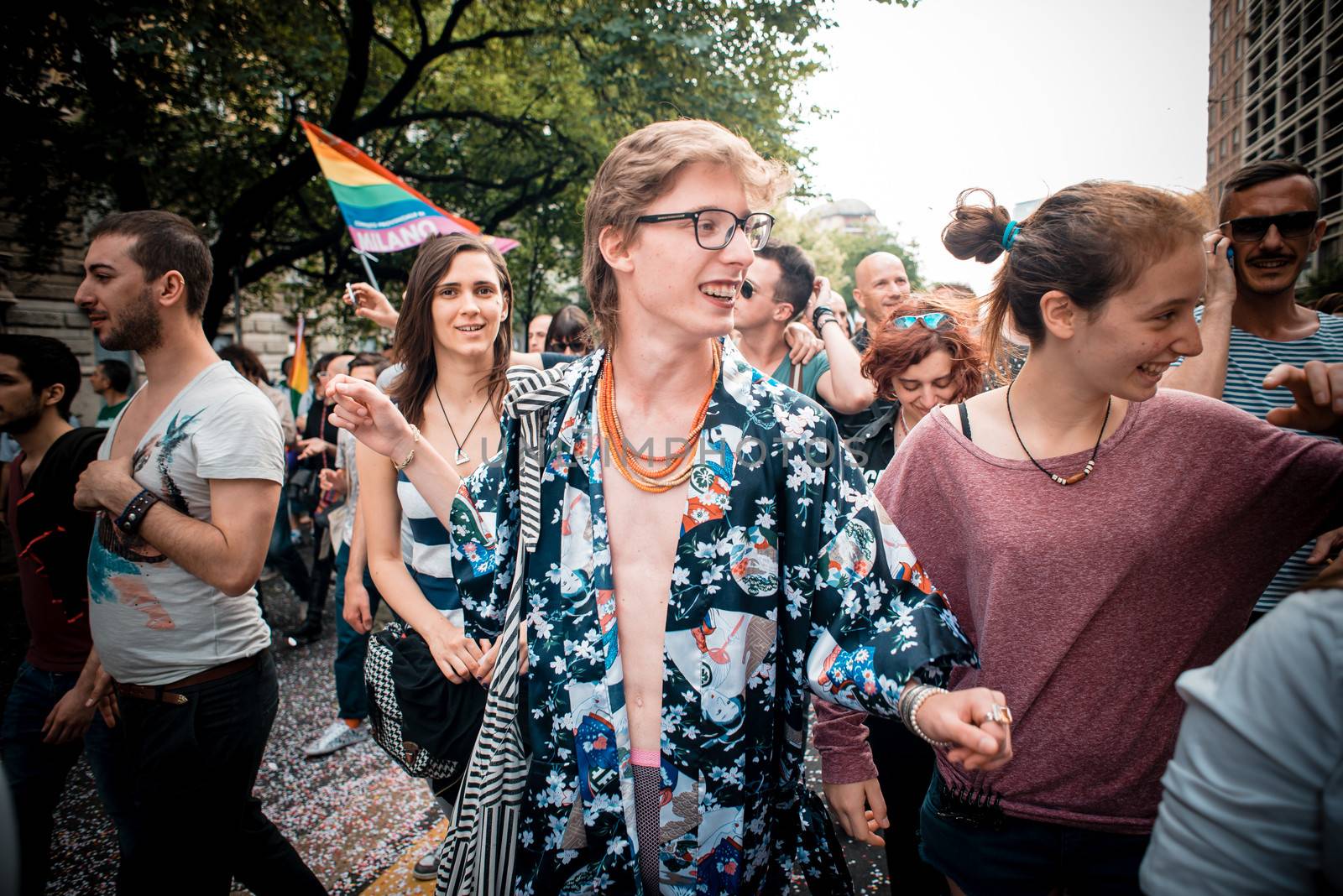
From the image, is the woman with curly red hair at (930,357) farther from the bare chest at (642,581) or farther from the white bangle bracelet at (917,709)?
the white bangle bracelet at (917,709)

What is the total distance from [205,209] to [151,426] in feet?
32.2

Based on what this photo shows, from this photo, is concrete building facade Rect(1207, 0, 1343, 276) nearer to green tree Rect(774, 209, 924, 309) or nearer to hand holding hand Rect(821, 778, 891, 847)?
hand holding hand Rect(821, 778, 891, 847)

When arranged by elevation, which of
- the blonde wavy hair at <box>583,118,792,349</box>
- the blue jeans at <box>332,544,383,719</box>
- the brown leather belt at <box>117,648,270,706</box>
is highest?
the blonde wavy hair at <box>583,118,792,349</box>

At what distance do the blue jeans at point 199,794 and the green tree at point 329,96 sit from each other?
6.97 m

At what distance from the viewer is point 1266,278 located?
2.38 metres

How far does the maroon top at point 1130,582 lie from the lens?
1.58 meters

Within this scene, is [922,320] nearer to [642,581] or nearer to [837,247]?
[642,581]

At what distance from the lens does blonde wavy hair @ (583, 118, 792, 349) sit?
1586 mm

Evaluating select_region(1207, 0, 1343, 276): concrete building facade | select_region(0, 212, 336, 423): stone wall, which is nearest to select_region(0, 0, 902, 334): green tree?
select_region(0, 212, 336, 423): stone wall

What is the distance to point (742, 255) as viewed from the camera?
5.24 feet

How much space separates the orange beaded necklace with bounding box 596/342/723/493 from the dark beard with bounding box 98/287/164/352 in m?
1.76

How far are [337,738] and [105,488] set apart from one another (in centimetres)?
260

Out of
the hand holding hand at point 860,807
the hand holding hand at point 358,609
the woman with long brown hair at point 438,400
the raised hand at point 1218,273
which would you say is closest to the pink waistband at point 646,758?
the hand holding hand at point 860,807

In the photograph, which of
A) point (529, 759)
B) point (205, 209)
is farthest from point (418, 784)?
point (205, 209)
